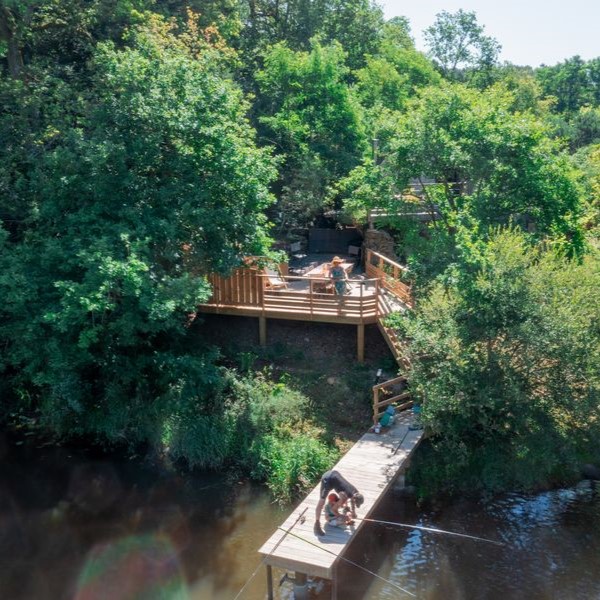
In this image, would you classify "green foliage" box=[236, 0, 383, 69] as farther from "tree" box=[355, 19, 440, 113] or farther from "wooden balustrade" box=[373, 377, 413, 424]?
"wooden balustrade" box=[373, 377, 413, 424]

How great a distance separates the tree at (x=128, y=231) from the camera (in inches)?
591

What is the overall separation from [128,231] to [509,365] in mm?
9375

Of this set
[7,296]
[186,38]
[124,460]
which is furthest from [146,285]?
[186,38]

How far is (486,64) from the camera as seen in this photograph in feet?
164

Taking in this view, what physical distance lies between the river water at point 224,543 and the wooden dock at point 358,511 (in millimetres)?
1204

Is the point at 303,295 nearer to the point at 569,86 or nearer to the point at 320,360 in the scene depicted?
the point at 320,360

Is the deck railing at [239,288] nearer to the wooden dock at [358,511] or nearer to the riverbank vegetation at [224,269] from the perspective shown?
the riverbank vegetation at [224,269]

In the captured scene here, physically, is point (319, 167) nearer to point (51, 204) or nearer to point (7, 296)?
point (51, 204)

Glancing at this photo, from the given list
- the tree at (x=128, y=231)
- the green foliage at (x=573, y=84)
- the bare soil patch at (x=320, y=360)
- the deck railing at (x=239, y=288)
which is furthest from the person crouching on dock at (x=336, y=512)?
the green foliage at (x=573, y=84)

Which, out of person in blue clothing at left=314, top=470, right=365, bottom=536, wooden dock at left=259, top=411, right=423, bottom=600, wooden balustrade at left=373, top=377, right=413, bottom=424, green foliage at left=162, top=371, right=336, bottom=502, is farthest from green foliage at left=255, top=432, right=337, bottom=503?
person in blue clothing at left=314, top=470, right=365, bottom=536

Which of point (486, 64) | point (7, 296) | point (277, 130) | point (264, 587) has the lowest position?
point (264, 587)

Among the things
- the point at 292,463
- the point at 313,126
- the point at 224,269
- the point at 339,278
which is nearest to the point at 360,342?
the point at 339,278

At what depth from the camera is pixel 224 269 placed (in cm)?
1659

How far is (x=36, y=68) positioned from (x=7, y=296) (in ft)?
27.2
